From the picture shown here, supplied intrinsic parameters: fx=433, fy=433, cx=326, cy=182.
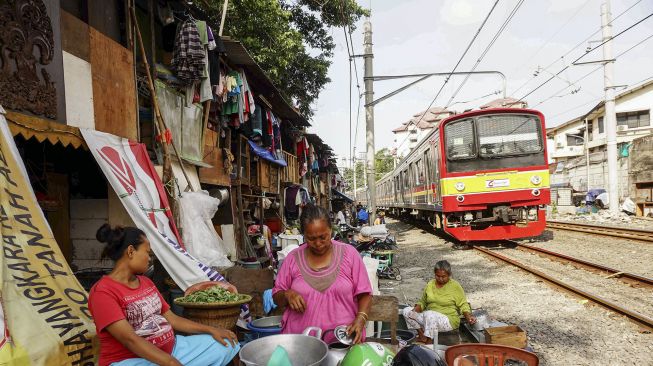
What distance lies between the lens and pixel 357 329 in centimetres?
246

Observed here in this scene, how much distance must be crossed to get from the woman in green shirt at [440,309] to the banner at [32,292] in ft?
10.6

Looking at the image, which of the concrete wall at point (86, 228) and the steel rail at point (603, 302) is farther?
the concrete wall at point (86, 228)

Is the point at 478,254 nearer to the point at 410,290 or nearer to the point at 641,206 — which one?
the point at 410,290

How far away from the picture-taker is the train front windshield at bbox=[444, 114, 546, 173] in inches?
451

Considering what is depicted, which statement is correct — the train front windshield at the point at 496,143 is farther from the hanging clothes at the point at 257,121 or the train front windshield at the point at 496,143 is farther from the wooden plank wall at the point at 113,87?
the wooden plank wall at the point at 113,87

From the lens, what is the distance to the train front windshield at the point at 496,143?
11.5m

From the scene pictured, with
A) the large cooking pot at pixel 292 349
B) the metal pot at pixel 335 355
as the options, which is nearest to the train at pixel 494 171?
the metal pot at pixel 335 355

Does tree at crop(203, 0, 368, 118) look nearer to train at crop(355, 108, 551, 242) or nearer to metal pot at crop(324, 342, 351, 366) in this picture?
train at crop(355, 108, 551, 242)

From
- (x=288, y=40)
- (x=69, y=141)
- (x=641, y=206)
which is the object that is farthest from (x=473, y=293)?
(x=641, y=206)

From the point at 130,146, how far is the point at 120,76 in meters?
1.10

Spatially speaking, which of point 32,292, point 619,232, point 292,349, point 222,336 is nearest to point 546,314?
point 222,336

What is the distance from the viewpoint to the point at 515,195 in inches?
444

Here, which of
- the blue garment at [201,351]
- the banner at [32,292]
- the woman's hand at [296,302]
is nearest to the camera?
the woman's hand at [296,302]

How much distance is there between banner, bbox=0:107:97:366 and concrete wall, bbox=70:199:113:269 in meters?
2.82
